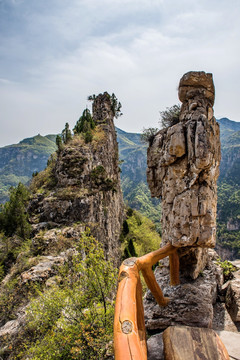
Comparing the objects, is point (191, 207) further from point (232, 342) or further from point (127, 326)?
point (127, 326)

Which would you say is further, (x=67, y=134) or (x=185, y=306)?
(x=67, y=134)

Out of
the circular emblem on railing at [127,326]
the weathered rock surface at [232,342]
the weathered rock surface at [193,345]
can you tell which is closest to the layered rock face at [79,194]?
the weathered rock surface at [232,342]

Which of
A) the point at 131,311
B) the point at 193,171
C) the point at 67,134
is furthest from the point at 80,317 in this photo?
the point at 67,134

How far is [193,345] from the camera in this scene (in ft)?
12.9

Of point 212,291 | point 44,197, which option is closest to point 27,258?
point 44,197

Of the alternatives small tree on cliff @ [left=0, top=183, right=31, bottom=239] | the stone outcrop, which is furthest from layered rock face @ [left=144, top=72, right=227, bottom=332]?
small tree on cliff @ [left=0, top=183, right=31, bottom=239]

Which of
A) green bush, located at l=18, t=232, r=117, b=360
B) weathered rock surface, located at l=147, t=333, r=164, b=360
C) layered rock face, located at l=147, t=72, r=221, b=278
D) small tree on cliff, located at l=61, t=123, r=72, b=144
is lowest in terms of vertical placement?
green bush, located at l=18, t=232, r=117, b=360

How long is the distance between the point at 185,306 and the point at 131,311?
13.0 feet

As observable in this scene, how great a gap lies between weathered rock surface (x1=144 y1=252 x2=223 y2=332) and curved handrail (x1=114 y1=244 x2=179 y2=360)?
1.60ft

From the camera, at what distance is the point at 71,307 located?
8.37 m

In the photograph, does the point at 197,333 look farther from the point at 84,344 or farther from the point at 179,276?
the point at 84,344

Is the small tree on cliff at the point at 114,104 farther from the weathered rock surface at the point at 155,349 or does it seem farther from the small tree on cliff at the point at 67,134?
the weathered rock surface at the point at 155,349

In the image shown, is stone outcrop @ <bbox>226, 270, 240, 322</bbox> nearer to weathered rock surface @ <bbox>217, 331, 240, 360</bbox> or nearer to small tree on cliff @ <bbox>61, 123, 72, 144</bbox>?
weathered rock surface @ <bbox>217, 331, 240, 360</bbox>

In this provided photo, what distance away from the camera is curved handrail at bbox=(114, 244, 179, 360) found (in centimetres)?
303
